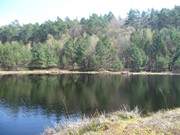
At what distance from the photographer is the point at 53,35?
150 metres

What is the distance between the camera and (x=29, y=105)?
48.3 metres

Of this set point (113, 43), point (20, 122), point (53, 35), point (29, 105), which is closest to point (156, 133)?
point (20, 122)

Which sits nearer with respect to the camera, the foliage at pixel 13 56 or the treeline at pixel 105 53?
the treeline at pixel 105 53

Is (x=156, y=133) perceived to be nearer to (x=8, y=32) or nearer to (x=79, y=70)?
(x=79, y=70)

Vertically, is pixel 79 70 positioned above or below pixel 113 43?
below

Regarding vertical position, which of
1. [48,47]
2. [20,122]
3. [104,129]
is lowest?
[20,122]

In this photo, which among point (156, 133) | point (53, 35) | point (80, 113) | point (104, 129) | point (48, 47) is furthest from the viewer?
point (53, 35)

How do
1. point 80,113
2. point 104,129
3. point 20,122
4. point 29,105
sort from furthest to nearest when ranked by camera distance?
point 29,105, point 80,113, point 20,122, point 104,129

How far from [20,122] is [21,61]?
274 ft

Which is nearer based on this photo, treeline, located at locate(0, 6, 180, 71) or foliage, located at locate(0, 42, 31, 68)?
treeline, located at locate(0, 6, 180, 71)

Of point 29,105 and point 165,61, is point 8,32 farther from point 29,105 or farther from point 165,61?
point 29,105

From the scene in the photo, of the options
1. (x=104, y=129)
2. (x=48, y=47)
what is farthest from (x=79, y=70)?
(x=104, y=129)

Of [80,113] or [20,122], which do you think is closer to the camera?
[20,122]

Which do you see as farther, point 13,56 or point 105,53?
point 13,56
